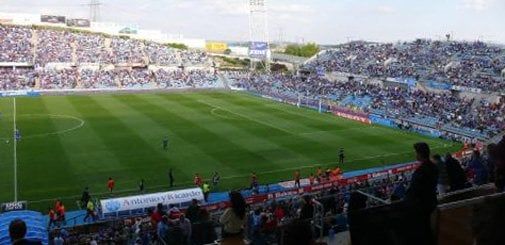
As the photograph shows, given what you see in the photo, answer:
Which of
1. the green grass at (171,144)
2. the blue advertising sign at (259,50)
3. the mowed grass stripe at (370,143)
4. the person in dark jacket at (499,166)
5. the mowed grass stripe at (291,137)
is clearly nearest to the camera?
the person in dark jacket at (499,166)

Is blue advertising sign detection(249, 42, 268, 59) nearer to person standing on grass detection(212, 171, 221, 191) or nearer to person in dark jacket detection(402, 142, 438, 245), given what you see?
person standing on grass detection(212, 171, 221, 191)

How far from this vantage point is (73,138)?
36.6 metres

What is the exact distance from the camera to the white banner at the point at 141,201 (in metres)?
21.7

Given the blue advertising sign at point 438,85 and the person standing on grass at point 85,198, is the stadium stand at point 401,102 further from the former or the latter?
the person standing on grass at point 85,198

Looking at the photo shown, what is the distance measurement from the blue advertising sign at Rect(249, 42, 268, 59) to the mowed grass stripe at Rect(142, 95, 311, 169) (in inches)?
1109

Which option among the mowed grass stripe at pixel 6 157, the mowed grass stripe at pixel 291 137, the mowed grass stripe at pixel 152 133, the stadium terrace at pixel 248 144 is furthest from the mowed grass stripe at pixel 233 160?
the mowed grass stripe at pixel 6 157

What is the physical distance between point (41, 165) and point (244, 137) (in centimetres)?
1473

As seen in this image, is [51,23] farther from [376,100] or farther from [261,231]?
[261,231]

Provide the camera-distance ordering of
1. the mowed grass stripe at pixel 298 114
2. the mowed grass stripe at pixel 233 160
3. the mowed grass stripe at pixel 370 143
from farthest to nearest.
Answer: the mowed grass stripe at pixel 298 114
the mowed grass stripe at pixel 370 143
the mowed grass stripe at pixel 233 160

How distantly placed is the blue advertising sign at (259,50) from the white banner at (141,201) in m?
59.4

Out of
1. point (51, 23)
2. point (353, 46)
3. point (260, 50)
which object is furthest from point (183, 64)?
point (51, 23)

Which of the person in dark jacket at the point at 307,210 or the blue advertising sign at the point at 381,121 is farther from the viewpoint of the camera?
the blue advertising sign at the point at 381,121

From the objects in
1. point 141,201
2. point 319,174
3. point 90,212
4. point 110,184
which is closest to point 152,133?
point 110,184

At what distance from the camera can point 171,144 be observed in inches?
1403
